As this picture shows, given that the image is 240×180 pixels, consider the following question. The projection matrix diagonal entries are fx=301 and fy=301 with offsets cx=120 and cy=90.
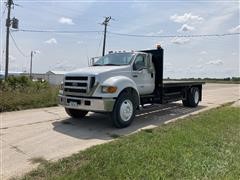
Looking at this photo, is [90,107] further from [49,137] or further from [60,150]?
[60,150]

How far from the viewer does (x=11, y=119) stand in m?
8.93

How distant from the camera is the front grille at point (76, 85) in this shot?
7.78 m

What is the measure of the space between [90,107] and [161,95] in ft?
11.0

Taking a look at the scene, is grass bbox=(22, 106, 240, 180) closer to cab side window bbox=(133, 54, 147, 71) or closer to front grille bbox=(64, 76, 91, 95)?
front grille bbox=(64, 76, 91, 95)

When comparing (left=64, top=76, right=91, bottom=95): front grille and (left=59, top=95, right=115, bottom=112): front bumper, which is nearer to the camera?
(left=59, top=95, right=115, bottom=112): front bumper

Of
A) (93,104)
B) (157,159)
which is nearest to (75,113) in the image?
(93,104)

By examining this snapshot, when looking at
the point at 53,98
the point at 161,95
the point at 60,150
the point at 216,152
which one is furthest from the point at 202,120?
the point at 53,98

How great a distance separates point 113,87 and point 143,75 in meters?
1.97

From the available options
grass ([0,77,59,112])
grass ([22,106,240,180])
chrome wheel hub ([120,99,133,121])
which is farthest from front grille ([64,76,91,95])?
grass ([0,77,59,112])

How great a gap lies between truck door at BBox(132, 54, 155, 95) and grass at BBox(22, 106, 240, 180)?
258 centimetres

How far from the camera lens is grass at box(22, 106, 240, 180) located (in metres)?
4.32

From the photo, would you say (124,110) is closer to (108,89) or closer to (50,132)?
(108,89)

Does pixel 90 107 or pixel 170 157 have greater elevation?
pixel 90 107

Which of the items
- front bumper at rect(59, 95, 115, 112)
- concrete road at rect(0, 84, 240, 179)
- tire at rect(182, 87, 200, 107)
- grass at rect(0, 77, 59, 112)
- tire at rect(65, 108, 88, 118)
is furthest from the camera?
tire at rect(182, 87, 200, 107)
